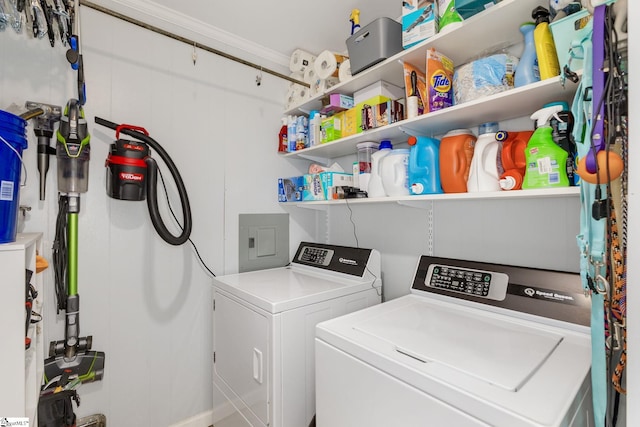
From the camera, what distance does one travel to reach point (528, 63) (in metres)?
1.14

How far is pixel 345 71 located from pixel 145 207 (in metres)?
1.47

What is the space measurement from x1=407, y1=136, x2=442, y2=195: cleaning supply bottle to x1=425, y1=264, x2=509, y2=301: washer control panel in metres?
0.42

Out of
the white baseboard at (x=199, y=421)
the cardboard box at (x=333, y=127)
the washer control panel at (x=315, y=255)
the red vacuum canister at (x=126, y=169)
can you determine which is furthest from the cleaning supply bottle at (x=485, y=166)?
the white baseboard at (x=199, y=421)

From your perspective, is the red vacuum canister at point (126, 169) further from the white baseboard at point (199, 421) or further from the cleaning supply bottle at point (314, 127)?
the white baseboard at point (199, 421)

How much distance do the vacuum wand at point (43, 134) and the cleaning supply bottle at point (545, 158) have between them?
2.13 metres

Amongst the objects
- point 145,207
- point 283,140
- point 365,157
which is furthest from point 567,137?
point 145,207

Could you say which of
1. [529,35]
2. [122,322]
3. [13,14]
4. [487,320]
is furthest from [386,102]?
[122,322]

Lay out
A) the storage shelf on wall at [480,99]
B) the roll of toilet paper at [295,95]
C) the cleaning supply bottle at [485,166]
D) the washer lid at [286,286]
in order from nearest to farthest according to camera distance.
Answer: the storage shelf on wall at [480,99] < the cleaning supply bottle at [485,166] < the washer lid at [286,286] < the roll of toilet paper at [295,95]

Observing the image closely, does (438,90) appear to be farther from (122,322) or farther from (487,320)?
(122,322)

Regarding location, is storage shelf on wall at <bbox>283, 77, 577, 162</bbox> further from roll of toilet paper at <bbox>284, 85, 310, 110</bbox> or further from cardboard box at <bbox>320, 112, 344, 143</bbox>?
roll of toilet paper at <bbox>284, 85, 310, 110</bbox>

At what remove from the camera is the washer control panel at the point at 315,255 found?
6.79ft

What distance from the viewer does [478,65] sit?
1260 mm

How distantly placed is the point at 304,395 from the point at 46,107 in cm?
189

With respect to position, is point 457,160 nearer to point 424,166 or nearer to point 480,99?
point 424,166
